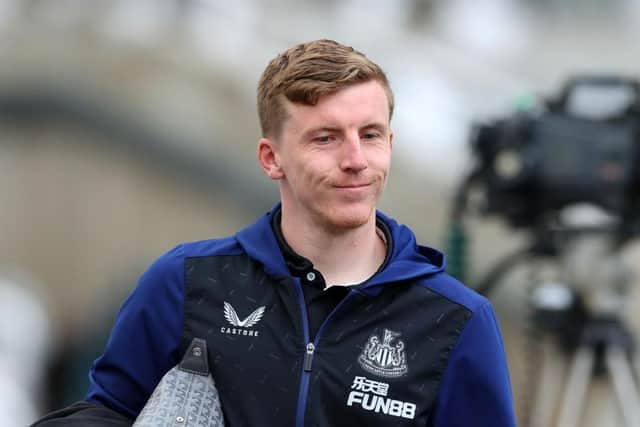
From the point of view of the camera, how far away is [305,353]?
150 centimetres

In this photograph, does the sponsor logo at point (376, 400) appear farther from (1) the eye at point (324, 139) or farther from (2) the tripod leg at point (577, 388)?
(2) the tripod leg at point (577, 388)

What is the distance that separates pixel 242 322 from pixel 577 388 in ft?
6.94

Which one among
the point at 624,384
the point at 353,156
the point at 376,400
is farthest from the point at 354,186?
the point at 624,384

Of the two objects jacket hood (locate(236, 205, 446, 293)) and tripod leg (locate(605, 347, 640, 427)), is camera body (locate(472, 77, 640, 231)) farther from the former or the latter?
jacket hood (locate(236, 205, 446, 293))

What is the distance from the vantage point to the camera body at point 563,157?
319 centimetres

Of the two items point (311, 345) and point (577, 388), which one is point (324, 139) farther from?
point (577, 388)

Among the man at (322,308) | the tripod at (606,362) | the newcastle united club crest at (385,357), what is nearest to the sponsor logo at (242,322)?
the man at (322,308)

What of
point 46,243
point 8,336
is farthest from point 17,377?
point 46,243

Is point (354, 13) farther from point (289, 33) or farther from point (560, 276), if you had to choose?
point (560, 276)

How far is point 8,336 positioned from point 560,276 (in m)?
4.69

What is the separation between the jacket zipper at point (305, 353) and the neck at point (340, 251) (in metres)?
0.04

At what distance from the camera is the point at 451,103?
7949 millimetres

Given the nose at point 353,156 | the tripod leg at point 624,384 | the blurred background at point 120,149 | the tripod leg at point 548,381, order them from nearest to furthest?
the nose at point 353,156 → the tripod leg at point 624,384 → the tripod leg at point 548,381 → the blurred background at point 120,149

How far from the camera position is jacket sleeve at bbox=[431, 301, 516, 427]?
1482mm
